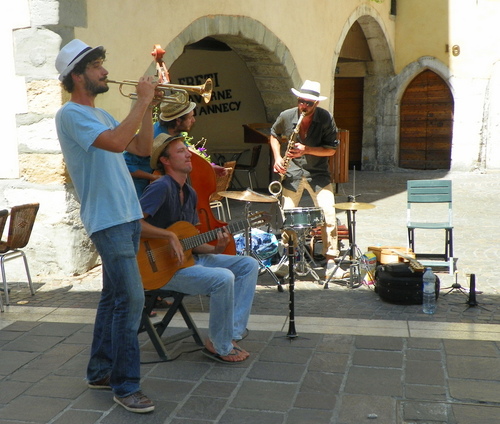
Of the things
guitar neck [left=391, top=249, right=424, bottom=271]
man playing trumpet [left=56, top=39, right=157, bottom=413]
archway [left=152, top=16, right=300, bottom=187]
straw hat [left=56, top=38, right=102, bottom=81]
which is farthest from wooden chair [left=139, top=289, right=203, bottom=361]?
archway [left=152, top=16, right=300, bottom=187]

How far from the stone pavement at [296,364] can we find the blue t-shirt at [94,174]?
0.99m

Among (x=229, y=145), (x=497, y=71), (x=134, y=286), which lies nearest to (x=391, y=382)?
(x=134, y=286)

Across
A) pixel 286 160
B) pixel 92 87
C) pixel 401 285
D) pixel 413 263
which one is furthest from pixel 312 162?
pixel 92 87

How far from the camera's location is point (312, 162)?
700cm

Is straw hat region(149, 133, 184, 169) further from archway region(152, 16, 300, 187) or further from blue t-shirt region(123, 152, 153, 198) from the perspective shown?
archway region(152, 16, 300, 187)

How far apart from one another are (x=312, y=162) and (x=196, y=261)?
2715 millimetres

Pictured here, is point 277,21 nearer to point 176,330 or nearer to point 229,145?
point 229,145

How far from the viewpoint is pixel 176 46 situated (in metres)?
8.15

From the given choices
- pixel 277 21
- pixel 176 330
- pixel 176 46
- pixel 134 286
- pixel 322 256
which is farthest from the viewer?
pixel 277 21

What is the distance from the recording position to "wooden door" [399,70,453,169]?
1695 cm

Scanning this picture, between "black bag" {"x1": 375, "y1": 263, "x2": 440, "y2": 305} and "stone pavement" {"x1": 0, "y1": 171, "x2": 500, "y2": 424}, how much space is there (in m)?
0.08

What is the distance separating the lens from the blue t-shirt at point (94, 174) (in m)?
3.44

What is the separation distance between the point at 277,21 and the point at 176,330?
6850mm

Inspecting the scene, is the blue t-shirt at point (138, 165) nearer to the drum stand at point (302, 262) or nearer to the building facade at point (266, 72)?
the building facade at point (266, 72)
